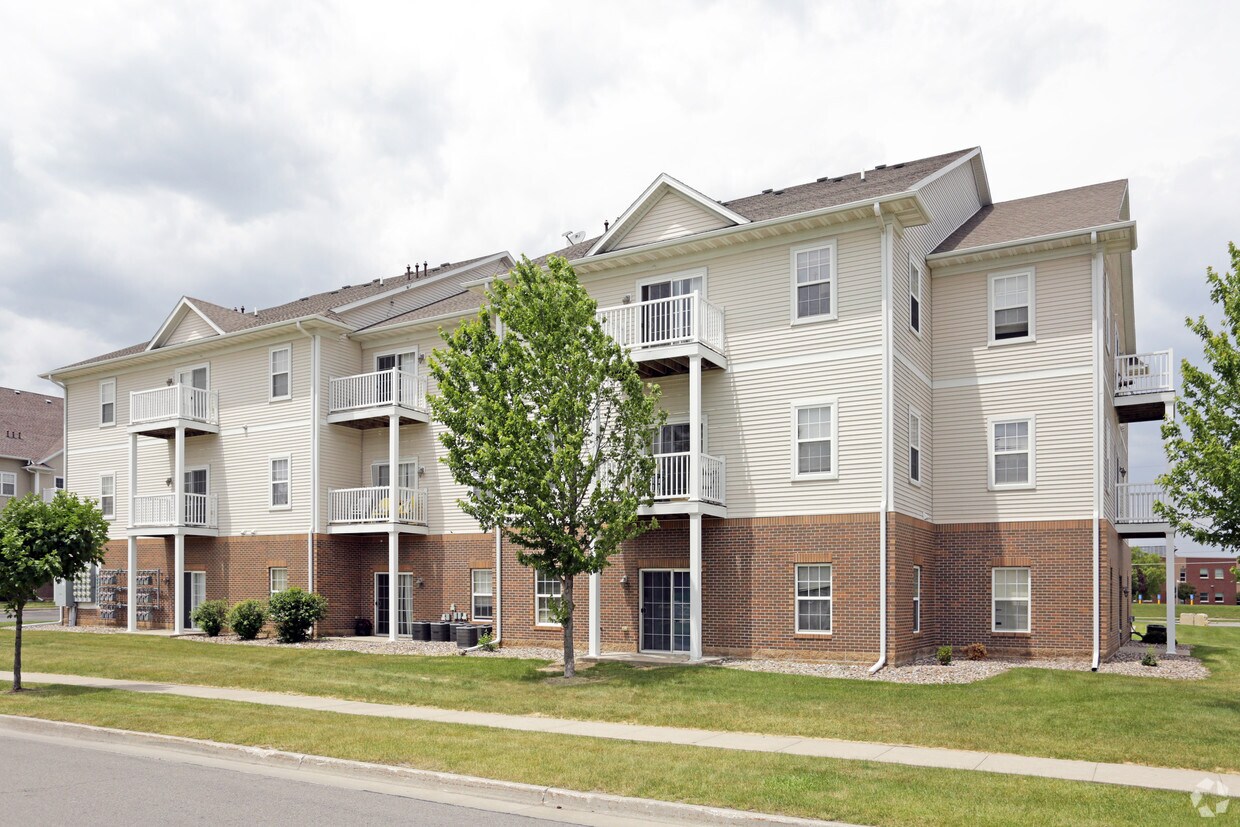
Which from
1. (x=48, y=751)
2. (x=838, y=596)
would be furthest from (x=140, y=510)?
(x=838, y=596)

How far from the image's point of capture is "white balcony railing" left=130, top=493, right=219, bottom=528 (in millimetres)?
31016

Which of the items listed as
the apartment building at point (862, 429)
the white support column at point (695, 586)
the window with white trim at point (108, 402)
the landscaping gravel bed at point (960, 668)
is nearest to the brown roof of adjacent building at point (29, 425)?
the window with white trim at point (108, 402)

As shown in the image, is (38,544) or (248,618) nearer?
(38,544)

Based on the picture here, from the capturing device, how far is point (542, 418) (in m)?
18.6

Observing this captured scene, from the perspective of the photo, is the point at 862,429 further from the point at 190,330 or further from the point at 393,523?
the point at 190,330

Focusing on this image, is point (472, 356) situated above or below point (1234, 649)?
above

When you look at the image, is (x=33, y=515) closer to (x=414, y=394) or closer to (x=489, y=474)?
(x=489, y=474)

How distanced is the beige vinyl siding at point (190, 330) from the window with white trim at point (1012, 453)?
76.7 ft

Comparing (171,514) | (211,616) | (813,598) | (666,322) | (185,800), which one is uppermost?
(666,322)

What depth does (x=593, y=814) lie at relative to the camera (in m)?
9.50

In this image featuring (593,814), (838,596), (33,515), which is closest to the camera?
(593,814)

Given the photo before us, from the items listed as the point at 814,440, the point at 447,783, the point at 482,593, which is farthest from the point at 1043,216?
the point at 447,783

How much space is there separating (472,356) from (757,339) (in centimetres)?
676

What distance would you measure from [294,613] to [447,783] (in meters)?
17.5
